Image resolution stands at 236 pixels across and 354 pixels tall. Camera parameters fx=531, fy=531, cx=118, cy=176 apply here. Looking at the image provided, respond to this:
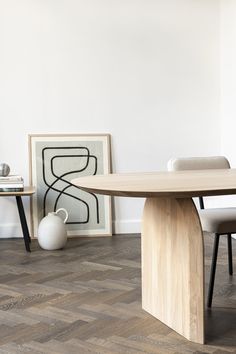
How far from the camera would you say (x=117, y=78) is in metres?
4.76

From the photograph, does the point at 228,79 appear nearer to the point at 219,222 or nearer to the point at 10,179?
the point at 10,179

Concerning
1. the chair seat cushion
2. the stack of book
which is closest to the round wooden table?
the chair seat cushion

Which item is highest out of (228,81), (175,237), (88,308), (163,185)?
(228,81)

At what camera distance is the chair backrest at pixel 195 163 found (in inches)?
125

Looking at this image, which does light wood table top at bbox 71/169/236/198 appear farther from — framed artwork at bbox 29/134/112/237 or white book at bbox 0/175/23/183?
framed artwork at bbox 29/134/112/237

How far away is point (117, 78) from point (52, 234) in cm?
154

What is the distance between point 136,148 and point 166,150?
0.28 meters

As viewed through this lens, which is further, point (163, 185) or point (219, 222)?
point (219, 222)

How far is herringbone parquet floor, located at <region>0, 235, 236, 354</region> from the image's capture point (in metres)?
2.32

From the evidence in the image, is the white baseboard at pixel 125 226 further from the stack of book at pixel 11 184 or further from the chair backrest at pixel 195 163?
the chair backrest at pixel 195 163

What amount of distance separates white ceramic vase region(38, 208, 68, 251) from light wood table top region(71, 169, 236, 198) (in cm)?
164

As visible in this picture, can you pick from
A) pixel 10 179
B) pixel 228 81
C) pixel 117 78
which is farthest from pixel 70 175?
pixel 228 81

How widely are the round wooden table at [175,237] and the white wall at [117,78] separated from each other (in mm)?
2181

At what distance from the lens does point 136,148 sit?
4832mm
